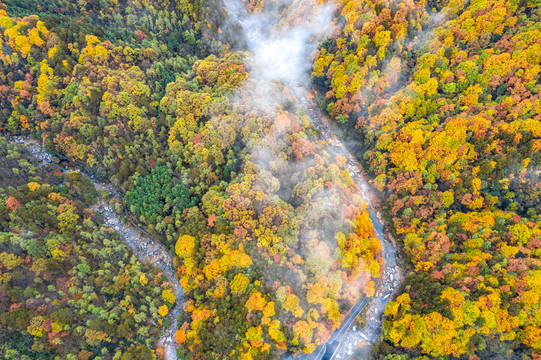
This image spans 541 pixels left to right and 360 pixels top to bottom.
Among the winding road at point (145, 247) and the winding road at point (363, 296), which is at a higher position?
the winding road at point (363, 296)

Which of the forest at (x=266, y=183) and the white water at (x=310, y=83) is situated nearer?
the forest at (x=266, y=183)

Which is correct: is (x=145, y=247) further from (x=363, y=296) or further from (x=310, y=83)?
(x=310, y=83)

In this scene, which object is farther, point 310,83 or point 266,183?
point 310,83

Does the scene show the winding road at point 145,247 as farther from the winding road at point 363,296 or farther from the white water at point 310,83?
the white water at point 310,83

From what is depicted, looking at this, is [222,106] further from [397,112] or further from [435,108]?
[435,108]

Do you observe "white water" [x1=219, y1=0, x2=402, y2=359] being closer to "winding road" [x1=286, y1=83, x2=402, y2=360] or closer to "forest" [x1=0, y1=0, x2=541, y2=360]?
"winding road" [x1=286, y1=83, x2=402, y2=360]

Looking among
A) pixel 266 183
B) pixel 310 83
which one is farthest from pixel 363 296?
pixel 310 83

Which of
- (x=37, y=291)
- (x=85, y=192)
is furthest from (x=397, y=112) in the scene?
(x=37, y=291)

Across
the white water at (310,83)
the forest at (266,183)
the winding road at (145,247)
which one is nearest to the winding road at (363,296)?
the white water at (310,83)

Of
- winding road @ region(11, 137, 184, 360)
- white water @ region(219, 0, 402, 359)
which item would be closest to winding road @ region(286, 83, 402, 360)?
white water @ region(219, 0, 402, 359)
